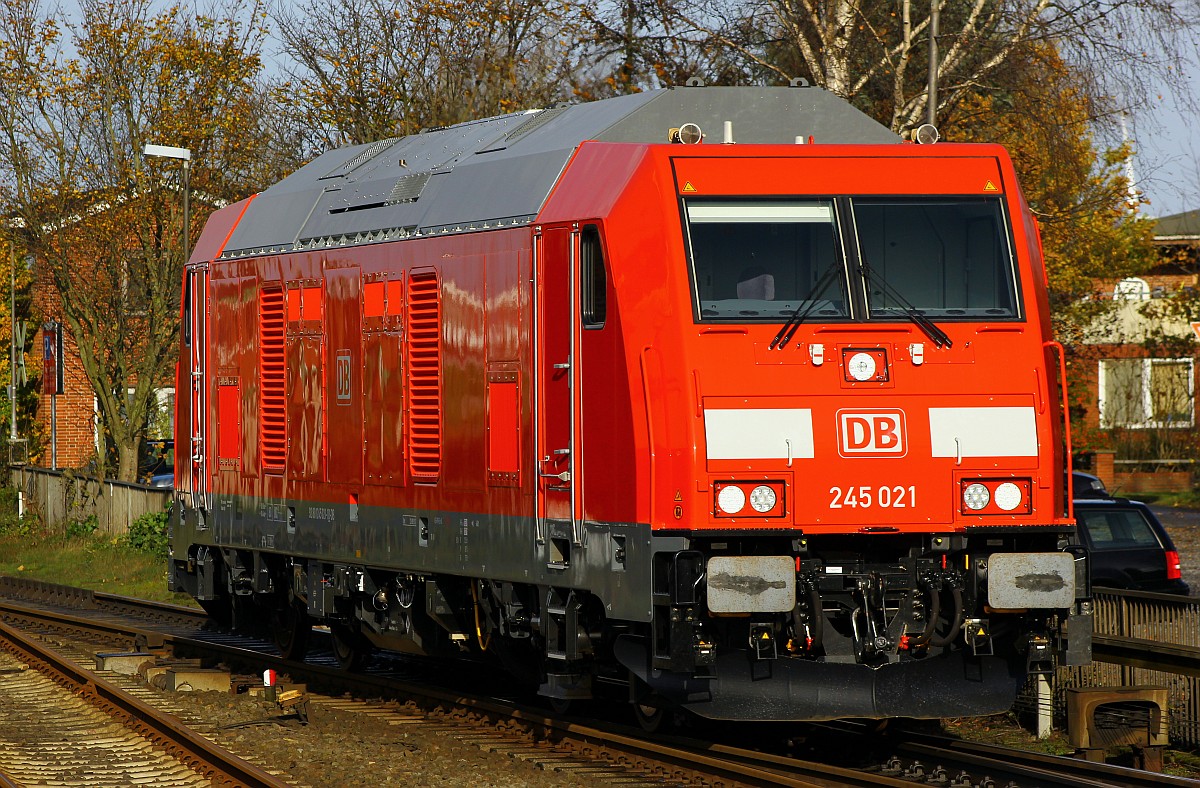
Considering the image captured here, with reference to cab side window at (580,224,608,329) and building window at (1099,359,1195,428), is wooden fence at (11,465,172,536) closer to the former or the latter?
cab side window at (580,224,608,329)

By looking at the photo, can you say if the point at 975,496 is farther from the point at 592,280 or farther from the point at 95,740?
the point at 95,740

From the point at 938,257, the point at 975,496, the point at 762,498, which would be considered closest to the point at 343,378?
the point at 762,498

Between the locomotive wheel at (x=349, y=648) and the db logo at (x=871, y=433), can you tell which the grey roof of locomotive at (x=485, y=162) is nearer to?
the db logo at (x=871, y=433)

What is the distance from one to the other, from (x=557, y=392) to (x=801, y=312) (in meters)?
1.60

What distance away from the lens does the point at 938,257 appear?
995 cm

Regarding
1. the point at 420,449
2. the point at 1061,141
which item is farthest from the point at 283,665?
the point at 1061,141

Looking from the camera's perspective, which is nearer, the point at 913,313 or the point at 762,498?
the point at 762,498

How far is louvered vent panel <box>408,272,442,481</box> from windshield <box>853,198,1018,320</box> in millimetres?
3211

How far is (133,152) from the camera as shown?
32.4 m

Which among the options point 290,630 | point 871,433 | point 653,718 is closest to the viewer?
point 871,433

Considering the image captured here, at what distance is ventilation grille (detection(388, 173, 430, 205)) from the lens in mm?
12336

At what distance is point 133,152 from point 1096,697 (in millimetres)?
25642

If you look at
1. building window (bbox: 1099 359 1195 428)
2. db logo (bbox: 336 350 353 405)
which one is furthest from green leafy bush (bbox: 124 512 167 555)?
building window (bbox: 1099 359 1195 428)

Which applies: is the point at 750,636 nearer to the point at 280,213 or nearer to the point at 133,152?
the point at 280,213
